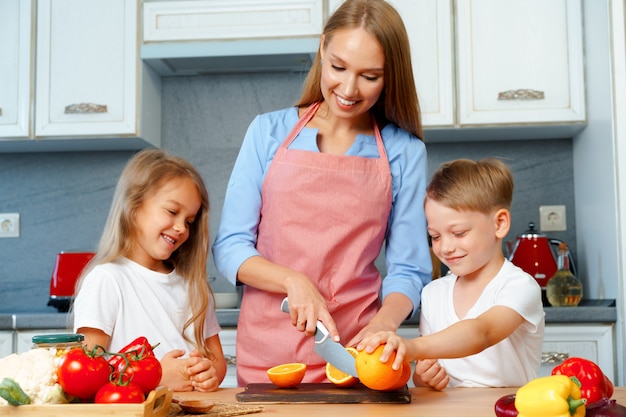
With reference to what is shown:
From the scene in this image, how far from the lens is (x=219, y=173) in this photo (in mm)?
2992

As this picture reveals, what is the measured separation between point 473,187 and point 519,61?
1.28m

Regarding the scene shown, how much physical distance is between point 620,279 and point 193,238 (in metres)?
1.32

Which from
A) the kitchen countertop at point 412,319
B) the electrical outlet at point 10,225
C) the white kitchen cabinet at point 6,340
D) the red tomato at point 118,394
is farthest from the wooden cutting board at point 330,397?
the electrical outlet at point 10,225

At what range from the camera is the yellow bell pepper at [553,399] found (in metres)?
0.85

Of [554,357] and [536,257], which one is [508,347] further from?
[536,257]

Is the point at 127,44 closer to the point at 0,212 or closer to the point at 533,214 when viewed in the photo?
the point at 0,212

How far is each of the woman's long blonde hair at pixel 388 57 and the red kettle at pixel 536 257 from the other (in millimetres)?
1105

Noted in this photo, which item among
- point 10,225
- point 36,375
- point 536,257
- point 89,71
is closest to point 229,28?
point 89,71

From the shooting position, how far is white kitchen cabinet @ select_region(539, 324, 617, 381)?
230cm

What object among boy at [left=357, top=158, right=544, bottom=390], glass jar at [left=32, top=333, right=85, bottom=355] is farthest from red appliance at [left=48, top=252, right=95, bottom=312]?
glass jar at [left=32, top=333, right=85, bottom=355]

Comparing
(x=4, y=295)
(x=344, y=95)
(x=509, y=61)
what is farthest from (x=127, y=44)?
(x=344, y=95)

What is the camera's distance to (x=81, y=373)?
3.06ft

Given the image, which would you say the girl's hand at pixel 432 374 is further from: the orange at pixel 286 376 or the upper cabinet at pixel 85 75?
the upper cabinet at pixel 85 75

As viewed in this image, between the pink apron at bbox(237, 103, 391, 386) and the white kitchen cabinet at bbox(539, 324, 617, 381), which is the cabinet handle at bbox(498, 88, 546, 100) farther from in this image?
the pink apron at bbox(237, 103, 391, 386)
